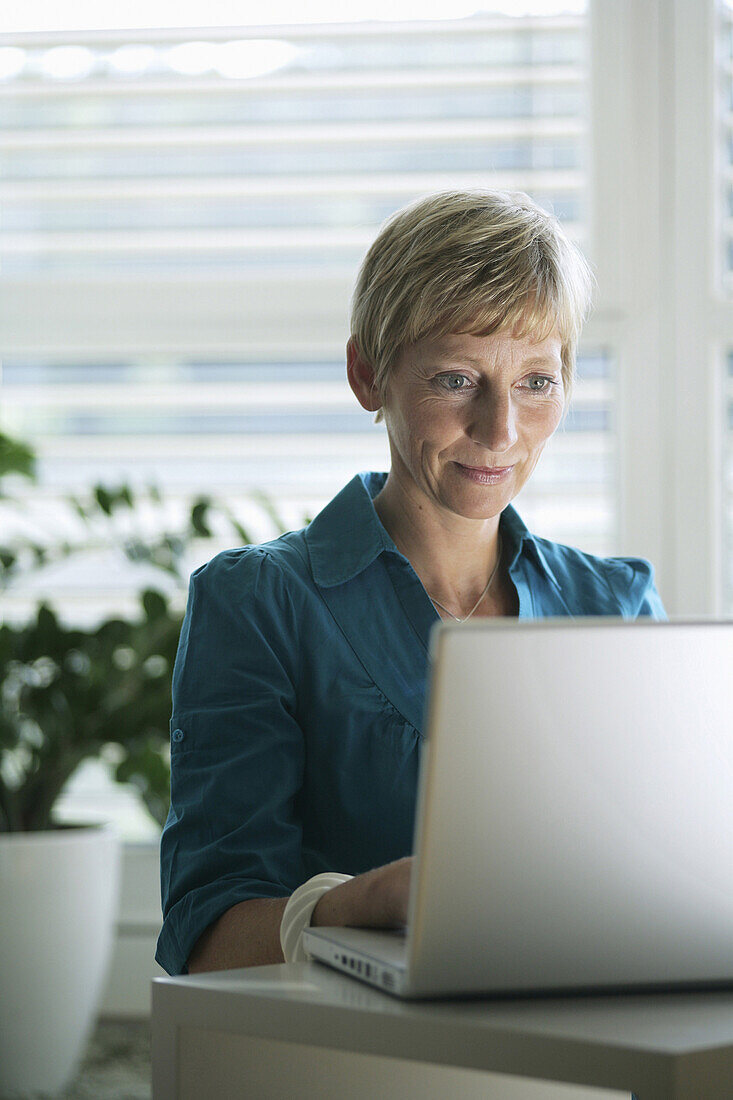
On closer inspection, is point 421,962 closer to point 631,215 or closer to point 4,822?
point 4,822

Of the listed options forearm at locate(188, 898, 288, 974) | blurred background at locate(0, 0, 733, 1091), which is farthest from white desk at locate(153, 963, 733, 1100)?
blurred background at locate(0, 0, 733, 1091)

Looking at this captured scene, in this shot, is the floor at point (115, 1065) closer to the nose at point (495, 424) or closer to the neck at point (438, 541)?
the neck at point (438, 541)

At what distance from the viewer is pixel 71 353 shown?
281 cm

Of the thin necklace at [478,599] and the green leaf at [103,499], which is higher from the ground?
the green leaf at [103,499]

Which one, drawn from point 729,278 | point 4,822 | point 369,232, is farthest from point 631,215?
point 4,822

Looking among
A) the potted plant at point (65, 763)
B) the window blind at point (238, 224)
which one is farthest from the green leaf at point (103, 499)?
the window blind at point (238, 224)

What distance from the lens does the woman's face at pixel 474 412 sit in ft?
4.32

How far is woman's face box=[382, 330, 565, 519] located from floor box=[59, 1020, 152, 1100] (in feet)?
5.18

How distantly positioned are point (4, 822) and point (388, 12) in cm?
189

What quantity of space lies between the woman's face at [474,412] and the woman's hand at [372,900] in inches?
21.6

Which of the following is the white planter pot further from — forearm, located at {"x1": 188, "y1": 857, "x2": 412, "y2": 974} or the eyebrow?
the eyebrow

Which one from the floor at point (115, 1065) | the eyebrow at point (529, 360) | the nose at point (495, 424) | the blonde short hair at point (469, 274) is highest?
the blonde short hair at point (469, 274)

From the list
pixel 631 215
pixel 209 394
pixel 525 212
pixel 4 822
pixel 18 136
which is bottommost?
pixel 4 822

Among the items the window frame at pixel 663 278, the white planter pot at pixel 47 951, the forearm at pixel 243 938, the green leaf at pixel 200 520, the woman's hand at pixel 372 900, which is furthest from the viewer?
the window frame at pixel 663 278
